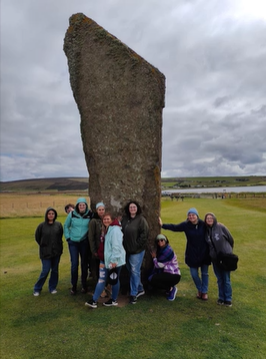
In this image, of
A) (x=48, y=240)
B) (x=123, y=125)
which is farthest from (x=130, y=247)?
(x=123, y=125)

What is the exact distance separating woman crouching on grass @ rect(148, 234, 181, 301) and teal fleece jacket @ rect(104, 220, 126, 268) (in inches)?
45.4

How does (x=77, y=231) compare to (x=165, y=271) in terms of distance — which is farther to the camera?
(x=77, y=231)

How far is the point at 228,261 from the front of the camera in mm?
6176

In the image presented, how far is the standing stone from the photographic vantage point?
708cm

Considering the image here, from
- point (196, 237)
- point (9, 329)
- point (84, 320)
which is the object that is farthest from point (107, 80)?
point (9, 329)

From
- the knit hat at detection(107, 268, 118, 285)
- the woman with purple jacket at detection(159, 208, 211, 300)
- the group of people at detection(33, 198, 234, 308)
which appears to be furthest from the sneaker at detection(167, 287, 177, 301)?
the knit hat at detection(107, 268, 118, 285)

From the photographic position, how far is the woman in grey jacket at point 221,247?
6.36 metres

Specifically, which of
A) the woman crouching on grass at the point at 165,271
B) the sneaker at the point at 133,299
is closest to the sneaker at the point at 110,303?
the sneaker at the point at 133,299

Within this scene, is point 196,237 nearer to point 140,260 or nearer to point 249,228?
point 140,260

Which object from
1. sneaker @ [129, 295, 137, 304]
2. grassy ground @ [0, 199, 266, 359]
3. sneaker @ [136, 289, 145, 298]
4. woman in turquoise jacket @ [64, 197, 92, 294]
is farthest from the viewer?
woman in turquoise jacket @ [64, 197, 92, 294]

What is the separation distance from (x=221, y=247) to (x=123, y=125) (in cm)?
381

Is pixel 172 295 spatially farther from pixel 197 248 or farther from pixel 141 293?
pixel 197 248

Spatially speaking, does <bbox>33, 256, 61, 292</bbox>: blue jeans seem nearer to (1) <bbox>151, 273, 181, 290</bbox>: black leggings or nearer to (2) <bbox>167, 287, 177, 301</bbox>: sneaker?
(1) <bbox>151, 273, 181, 290</bbox>: black leggings

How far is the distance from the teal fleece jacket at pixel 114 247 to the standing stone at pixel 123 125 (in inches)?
41.9
